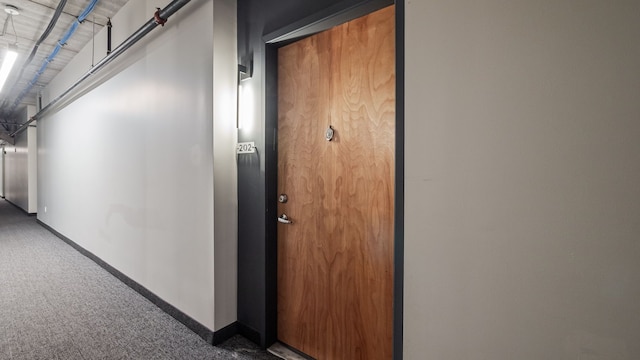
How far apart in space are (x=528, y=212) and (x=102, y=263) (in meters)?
4.49

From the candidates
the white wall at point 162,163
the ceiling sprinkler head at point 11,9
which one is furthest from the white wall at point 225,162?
the ceiling sprinkler head at point 11,9

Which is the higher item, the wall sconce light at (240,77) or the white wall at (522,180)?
the wall sconce light at (240,77)

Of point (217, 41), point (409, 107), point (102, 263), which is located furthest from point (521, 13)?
point (102, 263)

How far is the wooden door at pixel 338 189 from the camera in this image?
1.47m

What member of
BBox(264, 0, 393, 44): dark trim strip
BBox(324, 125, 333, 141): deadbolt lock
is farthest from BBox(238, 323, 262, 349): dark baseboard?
BBox(264, 0, 393, 44): dark trim strip

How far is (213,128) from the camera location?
1979mm

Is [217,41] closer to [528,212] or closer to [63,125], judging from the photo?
[528,212]

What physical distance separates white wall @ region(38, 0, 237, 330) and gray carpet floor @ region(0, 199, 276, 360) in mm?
177

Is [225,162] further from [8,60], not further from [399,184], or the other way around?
[8,60]

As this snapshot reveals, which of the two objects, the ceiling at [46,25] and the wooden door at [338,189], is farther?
the ceiling at [46,25]

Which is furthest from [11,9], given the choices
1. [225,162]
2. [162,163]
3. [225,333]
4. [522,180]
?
[522,180]

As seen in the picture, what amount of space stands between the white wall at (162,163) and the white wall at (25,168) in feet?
16.1

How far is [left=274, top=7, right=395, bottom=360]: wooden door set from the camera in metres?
1.47

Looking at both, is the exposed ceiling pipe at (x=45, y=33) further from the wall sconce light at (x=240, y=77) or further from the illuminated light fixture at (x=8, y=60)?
the wall sconce light at (x=240, y=77)
